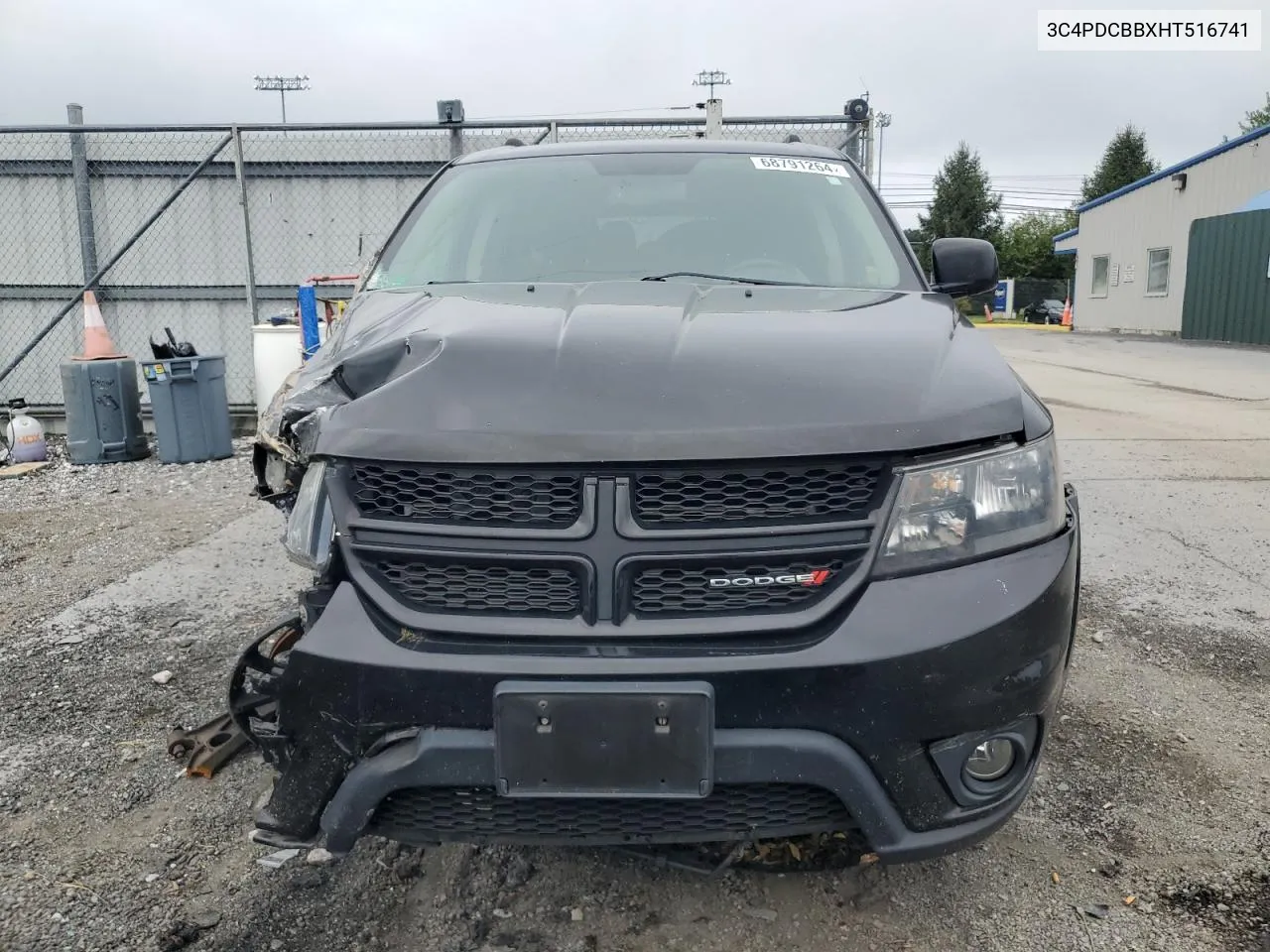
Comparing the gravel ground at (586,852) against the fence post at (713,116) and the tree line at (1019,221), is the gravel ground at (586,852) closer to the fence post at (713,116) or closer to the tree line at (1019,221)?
the fence post at (713,116)

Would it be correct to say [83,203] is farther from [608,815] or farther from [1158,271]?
[1158,271]

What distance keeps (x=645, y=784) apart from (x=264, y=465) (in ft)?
4.45

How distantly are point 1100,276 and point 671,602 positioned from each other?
3268cm

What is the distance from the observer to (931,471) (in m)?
1.76

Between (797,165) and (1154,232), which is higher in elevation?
(1154,232)

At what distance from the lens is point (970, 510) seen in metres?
1.78

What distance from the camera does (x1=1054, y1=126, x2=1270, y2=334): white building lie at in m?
22.0

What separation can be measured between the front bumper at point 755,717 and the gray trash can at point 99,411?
22.0ft

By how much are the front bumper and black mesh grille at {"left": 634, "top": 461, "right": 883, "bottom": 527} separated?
7.3 inches

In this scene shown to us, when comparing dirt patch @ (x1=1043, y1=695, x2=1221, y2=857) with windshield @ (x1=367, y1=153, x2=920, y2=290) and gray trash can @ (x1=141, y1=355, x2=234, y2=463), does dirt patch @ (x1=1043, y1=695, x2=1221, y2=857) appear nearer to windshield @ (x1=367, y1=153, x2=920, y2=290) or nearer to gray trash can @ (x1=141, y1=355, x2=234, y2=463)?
windshield @ (x1=367, y1=153, x2=920, y2=290)

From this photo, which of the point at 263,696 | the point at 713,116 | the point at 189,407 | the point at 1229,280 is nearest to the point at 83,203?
the point at 189,407

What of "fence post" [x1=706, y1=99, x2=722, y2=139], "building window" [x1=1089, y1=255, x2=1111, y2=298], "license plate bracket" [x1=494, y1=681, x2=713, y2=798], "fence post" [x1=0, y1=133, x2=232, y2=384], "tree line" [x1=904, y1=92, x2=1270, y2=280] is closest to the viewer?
"license plate bracket" [x1=494, y1=681, x2=713, y2=798]

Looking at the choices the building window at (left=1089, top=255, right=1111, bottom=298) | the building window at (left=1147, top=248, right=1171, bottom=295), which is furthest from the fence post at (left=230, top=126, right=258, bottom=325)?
the building window at (left=1089, top=255, right=1111, bottom=298)

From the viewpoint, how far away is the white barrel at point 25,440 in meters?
7.57
